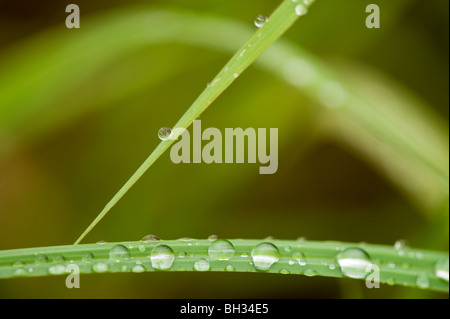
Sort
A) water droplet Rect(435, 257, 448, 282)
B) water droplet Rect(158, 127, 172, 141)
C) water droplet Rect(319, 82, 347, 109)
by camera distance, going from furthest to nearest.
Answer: water droplet Rect(319, 82, 347, 109)
water droplet Rect(158, 127, 172, 141)
water droplet Rect(435, 257, 448, 282)

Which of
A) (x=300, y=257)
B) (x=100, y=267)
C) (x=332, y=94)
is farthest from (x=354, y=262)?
Answer: (x=332, y=94)

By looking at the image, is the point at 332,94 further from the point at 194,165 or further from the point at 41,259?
the point at 41,259

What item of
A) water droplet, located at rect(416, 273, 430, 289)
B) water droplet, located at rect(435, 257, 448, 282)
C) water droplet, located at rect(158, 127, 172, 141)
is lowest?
water droplet, located at rect(416, 273, 430, 289)

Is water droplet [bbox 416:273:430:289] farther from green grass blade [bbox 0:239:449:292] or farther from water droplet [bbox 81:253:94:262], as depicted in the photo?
water droplet [bbox 81:253:94:262]

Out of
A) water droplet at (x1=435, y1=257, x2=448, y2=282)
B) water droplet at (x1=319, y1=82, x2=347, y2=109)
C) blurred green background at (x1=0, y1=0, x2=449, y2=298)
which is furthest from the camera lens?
blurred green background at (x1=0, y1=0, x2=449, y2=298)

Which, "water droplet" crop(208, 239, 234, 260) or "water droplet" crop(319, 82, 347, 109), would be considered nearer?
"water droplet" crop(208, 239, 234, 260)

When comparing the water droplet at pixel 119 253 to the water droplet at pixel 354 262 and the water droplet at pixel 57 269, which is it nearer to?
the water droplet at pixel 57 269

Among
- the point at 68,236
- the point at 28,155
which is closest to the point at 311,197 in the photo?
the point at 68,236

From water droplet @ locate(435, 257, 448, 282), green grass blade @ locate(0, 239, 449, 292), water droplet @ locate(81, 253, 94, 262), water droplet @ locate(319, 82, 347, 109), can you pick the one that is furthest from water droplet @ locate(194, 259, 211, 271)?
water droplet @ locate(319, 82, 347, 109)
